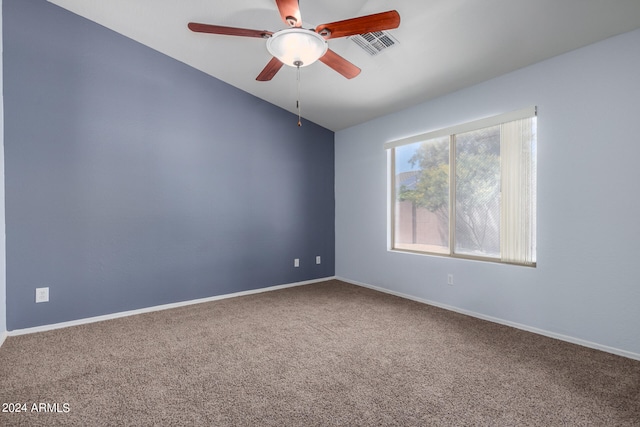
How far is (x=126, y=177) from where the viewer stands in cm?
339

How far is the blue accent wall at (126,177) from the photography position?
9.55 ft

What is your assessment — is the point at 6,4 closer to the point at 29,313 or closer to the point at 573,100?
the point at 29,313

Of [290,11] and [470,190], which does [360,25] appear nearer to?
[290,11]

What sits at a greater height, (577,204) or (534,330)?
(577,204)

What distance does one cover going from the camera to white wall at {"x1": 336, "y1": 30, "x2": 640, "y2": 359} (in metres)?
2.36

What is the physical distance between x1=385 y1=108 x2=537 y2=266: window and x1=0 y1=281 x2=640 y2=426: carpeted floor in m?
0.88

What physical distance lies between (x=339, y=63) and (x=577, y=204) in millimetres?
2227

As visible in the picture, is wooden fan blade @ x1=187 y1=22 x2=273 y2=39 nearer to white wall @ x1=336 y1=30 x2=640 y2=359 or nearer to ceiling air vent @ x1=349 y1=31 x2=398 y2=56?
ceiling air vent @ x1=349 y1=31 x2=398 y2=56

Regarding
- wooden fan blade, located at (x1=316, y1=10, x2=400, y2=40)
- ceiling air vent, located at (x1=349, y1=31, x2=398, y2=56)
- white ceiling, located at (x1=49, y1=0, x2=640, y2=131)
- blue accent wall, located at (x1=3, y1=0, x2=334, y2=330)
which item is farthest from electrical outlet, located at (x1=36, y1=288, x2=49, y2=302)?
ceiling air vent, located at (x1=349, y1=31, x2=398, y2=56)

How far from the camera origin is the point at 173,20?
9.96 ft

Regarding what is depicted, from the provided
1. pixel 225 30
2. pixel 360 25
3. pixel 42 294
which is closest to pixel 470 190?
pixel 360 25

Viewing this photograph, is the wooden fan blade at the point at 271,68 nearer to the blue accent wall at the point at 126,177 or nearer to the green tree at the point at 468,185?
the blue accent wall at the point at 126,177

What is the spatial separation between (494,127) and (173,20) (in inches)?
130

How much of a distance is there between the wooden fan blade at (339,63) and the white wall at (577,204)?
1625mm
